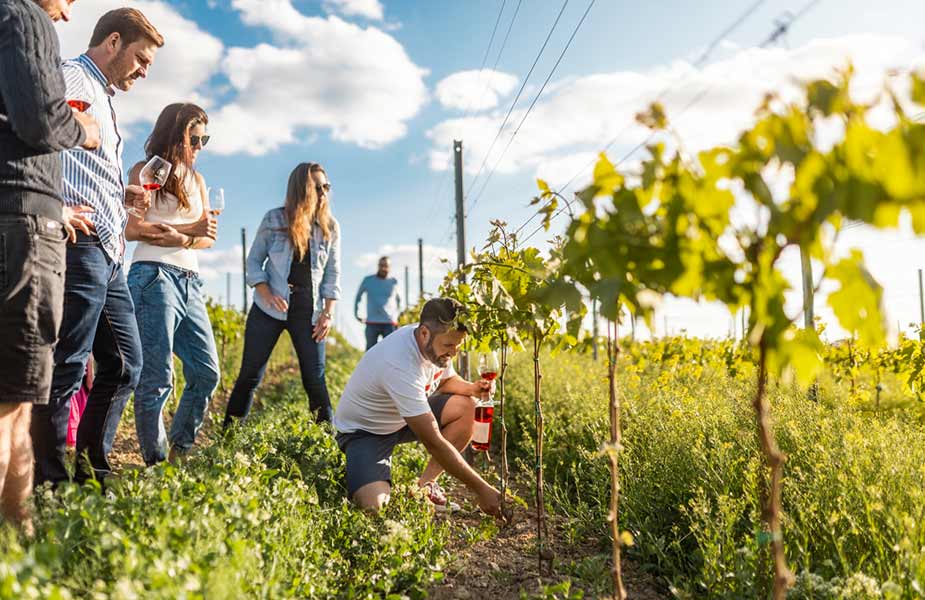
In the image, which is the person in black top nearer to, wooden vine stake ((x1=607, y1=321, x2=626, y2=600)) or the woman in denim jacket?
wooden vine stake ((x1=607, y1=321, x2=626, y2=600))

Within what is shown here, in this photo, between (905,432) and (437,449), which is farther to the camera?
(905,432)

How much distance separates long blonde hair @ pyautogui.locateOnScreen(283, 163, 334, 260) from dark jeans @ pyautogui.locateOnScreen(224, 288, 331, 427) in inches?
13.1

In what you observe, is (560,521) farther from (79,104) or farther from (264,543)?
(79,104)

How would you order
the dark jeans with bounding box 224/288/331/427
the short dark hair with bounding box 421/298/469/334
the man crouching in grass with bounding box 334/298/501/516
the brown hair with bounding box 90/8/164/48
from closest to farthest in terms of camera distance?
the brown hair with bounding box 90/8/164/48, the man crouching in grass with bounding box 334/298/501/516, the short dark hair with bounding box 421/298/469/334, the dark jeans with bounding box 224/288/331/427

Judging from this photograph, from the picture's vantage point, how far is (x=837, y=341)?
19.9 feet

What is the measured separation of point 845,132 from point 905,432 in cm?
292

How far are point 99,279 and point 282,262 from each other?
6.11ft

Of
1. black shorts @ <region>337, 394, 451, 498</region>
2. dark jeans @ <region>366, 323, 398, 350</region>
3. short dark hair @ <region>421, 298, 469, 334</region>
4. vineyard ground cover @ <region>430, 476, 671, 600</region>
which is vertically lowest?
vineyard ground cover @ <region>430, 476, 671, 600</region>

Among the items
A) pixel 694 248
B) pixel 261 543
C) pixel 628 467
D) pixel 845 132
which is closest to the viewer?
pixel 845 132

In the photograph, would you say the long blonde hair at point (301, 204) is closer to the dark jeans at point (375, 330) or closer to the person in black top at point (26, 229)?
the person in black top at point (26, 229)

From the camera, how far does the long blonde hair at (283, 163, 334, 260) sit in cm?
451

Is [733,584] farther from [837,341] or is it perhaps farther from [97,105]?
[837,341]

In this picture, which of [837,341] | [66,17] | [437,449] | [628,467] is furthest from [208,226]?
[837,341]

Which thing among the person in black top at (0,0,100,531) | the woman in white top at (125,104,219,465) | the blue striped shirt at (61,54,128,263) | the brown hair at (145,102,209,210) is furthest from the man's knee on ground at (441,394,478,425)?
the person in black top at (0,0,100,531)
